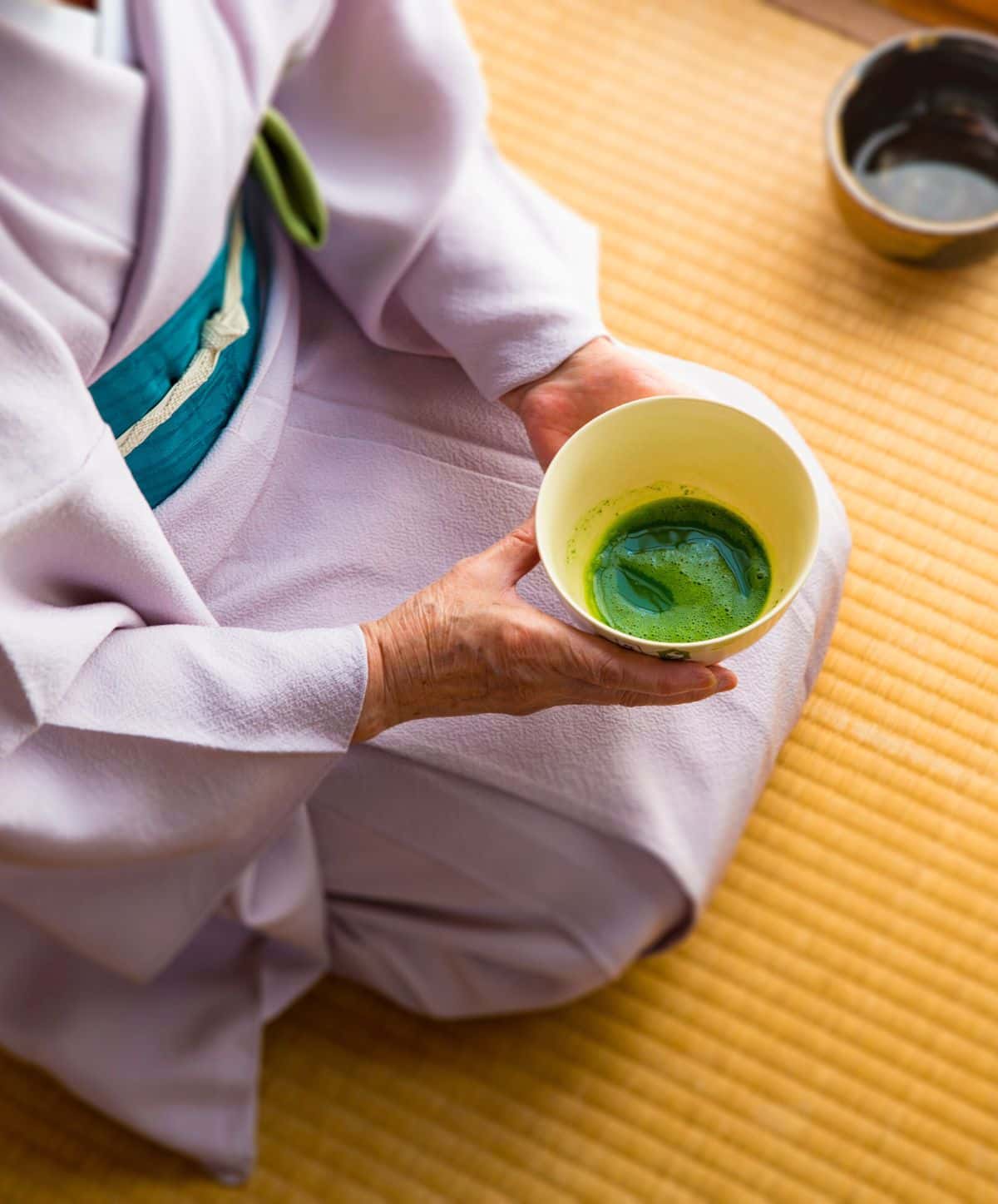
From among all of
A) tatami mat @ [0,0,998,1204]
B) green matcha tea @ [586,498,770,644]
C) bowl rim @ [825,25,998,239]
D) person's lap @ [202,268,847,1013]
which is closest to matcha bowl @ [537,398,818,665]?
green matcha tea @ [586,498,770,644]

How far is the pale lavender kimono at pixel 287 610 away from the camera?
0.81 meters

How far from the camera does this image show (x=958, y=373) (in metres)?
1.40

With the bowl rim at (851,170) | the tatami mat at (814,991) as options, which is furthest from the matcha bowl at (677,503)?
the bowl rim at (851,170)

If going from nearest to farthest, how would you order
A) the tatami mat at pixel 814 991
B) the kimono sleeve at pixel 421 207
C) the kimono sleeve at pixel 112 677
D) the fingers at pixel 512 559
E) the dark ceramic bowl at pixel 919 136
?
the kimono sleeve at pixel 112 677
the fingers at pixel 512 559
the kimono sleeve at pixel 421 207
the tatami mat at pixel 814 991
the dark ceramic bowl at pixel 919 136

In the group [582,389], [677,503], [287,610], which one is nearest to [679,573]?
[677,503]

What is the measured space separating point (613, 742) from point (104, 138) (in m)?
0.58

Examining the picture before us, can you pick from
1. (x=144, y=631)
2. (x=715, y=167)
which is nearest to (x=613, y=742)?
(x=144, y=631)

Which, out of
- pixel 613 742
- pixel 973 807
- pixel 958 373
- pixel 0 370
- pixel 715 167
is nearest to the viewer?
pixel 0 370

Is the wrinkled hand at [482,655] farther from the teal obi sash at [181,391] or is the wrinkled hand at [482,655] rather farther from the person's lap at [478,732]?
the teal obi sash at [181,391]

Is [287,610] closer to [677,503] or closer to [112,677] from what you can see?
[112,677]

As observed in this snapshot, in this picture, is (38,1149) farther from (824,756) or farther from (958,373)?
(958,373)

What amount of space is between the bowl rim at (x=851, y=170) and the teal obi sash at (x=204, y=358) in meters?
0.64

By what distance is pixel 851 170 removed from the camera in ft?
4.70

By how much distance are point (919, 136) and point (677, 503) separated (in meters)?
0.82
